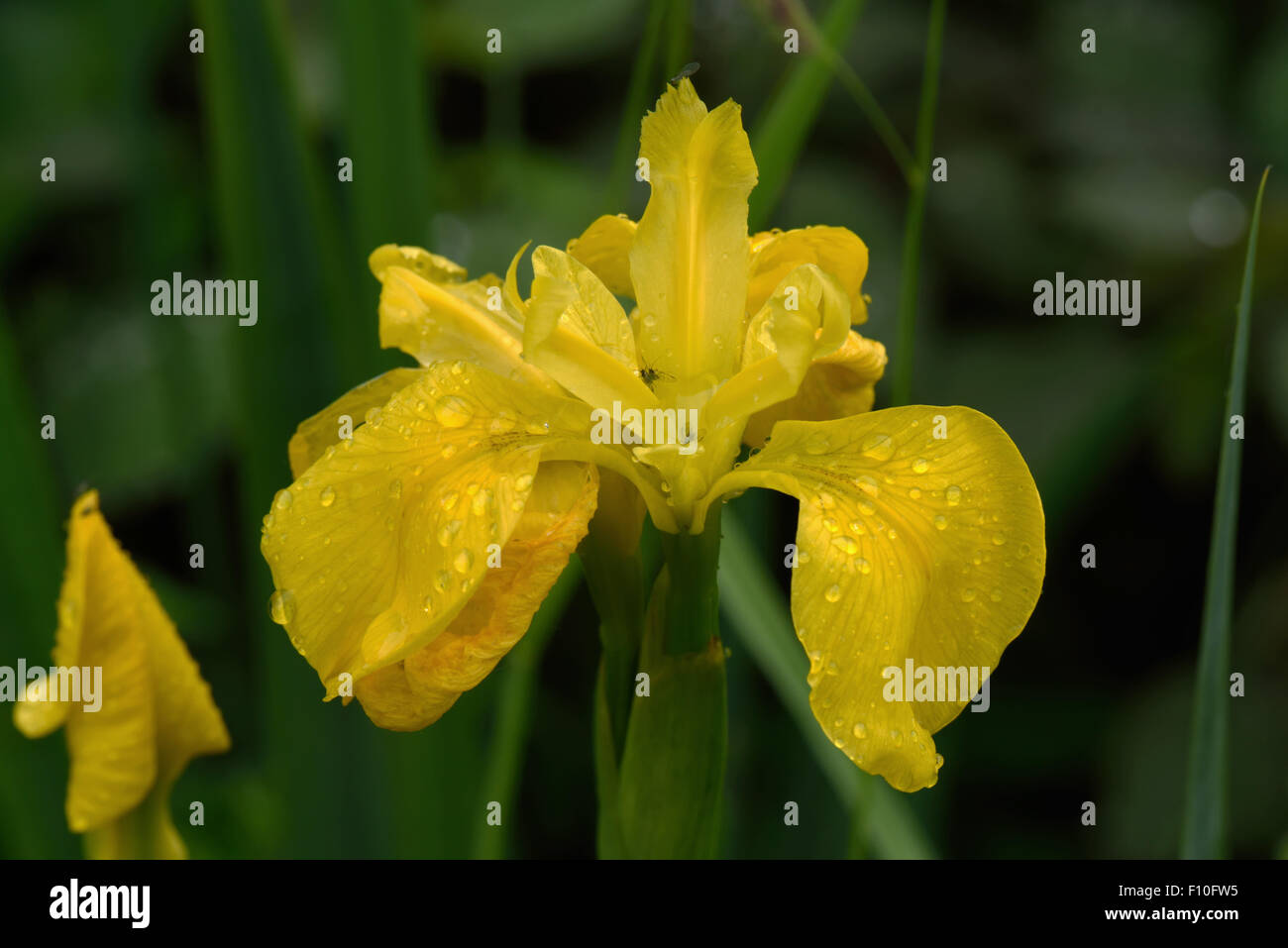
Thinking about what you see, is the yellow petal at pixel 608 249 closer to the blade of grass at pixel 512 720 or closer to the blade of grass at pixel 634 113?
the blade of grass at pixel 634 113

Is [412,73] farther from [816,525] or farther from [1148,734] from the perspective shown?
[1148,734]

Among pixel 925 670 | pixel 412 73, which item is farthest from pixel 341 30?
pixel 925 670

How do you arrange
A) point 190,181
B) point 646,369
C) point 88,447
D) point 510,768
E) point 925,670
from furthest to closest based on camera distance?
point 190,181 < point 88,447 < point 510,768 < point 646,369 < point 925,670

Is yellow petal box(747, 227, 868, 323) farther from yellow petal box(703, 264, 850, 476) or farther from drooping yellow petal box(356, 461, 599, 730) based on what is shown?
drooping yellow petal box(356, 461, 599, 730)

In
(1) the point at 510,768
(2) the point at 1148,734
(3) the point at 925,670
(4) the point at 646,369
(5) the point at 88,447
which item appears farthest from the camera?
(5) the point at 88,447
